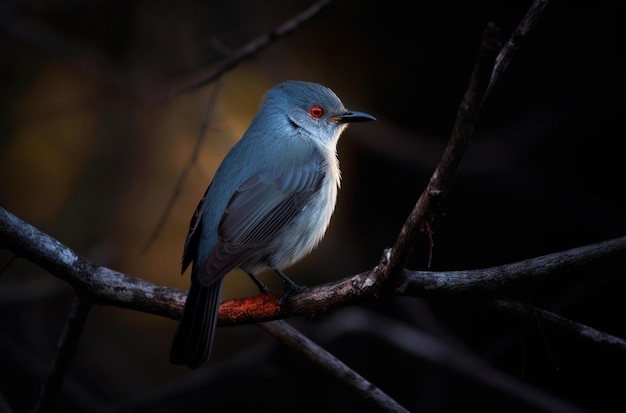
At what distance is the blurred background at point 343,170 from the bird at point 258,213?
1136 millimetres

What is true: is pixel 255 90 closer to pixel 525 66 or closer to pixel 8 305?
pixel 525 66

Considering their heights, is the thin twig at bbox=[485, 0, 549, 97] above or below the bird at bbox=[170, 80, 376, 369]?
above

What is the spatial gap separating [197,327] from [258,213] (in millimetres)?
836

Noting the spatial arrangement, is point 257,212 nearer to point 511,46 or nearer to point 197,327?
point 197,327

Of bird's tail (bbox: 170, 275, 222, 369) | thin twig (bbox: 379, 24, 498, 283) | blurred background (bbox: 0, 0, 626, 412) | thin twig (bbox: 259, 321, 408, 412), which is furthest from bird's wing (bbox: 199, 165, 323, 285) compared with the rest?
blurred background (bbox: 0, 0, 626, 412)

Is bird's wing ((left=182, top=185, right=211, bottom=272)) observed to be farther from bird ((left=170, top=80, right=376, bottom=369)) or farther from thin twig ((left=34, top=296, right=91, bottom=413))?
thin twig ((left=34, top=296, right=91, bottom=413))

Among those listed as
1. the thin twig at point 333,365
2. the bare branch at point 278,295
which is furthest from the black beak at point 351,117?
the bare branch at point 278,295

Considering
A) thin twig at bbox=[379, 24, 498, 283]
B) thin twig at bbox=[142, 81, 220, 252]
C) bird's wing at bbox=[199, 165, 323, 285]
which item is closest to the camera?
thin twig at bbox=[379, 24, 498, 283]

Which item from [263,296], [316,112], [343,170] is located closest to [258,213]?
[263,296]

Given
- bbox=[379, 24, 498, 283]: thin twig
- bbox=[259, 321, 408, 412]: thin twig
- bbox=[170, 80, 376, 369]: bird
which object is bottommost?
bbox=[259, 321, 408, 412]: thin twig

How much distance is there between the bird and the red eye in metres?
0.07

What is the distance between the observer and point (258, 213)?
3555 mm

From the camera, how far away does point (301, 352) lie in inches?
129

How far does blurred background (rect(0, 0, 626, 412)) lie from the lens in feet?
16.7
